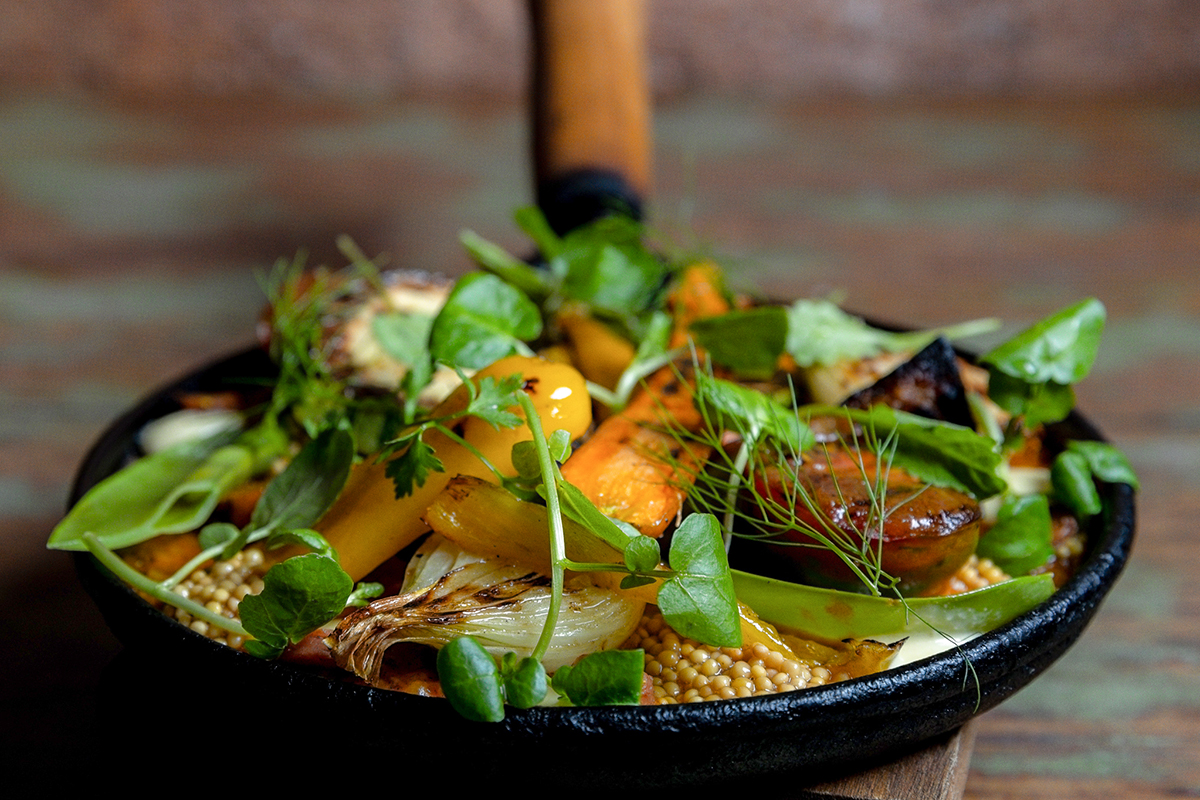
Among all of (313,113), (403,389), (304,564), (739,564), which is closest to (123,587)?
(304,564)

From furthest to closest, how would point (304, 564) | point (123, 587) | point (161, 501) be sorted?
point (161, 501) → point (123, 587) → point (304, 564)

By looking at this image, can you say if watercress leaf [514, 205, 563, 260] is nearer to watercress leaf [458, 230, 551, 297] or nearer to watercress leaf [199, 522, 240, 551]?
watercress leaf [458, 230, 551, 297]

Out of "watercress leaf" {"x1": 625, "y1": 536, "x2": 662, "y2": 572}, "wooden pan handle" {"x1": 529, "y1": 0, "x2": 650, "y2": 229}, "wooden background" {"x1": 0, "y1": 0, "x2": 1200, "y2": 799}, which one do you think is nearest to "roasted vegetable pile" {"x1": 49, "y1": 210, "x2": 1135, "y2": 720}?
"watercress leaf" {"x1": 625, "y1": 536, "x2": 662, "y2": 572}

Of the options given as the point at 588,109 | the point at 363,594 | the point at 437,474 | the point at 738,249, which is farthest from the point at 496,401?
the point at 738,249

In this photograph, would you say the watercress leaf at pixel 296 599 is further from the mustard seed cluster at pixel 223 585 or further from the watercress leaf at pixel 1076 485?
the watercress leaf at pixel 1076 485

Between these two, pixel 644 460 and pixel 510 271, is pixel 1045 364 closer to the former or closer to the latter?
pixel 644 460

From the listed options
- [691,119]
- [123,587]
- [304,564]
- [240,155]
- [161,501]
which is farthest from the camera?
[691,119]

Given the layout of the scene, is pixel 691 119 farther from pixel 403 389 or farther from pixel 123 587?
pixel 123 587

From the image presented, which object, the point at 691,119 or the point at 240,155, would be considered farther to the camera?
the point at 691,119
